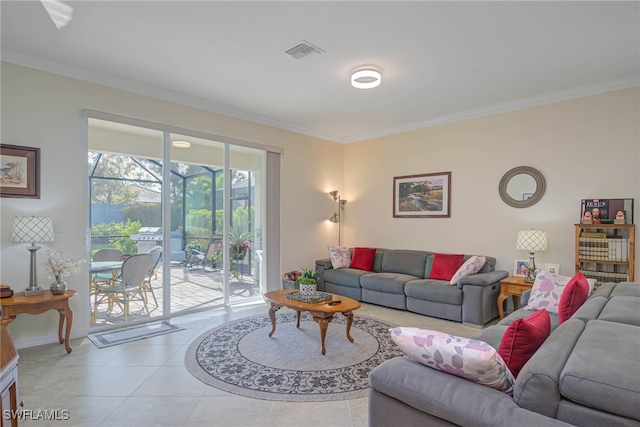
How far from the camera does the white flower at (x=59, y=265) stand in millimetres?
3301

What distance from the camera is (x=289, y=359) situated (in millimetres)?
3150

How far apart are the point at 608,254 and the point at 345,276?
3.27 metres

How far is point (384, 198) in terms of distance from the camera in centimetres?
604

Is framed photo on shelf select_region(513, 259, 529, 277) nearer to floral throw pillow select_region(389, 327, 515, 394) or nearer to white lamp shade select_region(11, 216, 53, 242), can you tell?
floral throw pillow select_region(389, 327, 515, 394)

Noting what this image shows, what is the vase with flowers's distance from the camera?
10.7ft

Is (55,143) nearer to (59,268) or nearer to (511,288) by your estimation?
(59,268)

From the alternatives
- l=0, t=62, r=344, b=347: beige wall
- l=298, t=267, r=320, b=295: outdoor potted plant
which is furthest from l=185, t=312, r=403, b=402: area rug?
l=0, t=62, r=344, b=347: beige wall

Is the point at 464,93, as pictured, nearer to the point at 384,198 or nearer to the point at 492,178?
the point at 492,178

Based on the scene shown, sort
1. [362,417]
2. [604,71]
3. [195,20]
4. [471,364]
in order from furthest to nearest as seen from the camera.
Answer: [604,71] → [195,20] → [362,417] → [471,364]

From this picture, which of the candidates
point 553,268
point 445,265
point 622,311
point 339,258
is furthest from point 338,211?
point 622,311

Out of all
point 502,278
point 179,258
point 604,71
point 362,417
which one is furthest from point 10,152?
point 604,71

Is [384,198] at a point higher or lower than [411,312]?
higher

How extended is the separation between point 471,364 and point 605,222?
3.55 m

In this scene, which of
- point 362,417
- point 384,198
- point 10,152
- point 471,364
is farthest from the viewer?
point 384,198
